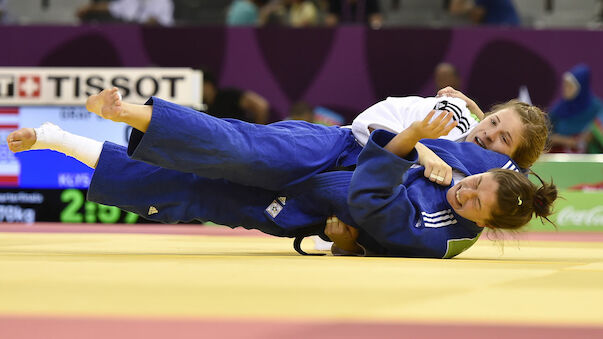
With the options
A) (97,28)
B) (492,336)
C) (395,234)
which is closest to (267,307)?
(492,336)

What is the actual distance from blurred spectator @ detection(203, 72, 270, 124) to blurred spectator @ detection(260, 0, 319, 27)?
154 centimetres

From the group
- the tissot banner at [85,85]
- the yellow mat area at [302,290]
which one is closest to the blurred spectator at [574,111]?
the tissot banner at [85,85]

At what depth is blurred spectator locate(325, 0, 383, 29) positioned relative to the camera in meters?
8.55

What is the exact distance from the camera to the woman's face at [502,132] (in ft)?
11.0

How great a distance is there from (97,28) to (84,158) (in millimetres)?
4681

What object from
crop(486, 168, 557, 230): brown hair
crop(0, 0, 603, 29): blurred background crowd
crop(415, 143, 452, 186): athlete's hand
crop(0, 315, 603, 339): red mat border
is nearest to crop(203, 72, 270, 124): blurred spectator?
crop(0, 0, 603, 29): blurred background crowd

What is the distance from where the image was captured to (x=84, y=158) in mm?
3207

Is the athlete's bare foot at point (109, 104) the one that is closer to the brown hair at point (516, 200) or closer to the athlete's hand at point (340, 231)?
the athlete's hand at point (340, 231)

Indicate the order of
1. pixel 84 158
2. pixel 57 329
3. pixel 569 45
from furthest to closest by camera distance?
pixel 569 45 < pixel 84 158 < pixel 57 329

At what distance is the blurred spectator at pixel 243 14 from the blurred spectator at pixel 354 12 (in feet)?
2.75

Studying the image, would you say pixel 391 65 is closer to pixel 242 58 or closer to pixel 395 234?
pixel 242 58

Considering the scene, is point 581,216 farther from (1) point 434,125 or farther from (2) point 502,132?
(1) point 434,125

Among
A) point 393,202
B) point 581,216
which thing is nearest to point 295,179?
point 393,202

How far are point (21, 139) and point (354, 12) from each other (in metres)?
6.15
